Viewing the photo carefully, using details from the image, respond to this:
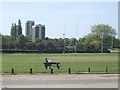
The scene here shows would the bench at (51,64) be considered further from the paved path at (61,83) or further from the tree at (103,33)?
the tree at (103,33)

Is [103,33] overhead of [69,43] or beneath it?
overhead

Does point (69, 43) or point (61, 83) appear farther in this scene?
point (69, 43)

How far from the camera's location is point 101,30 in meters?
181

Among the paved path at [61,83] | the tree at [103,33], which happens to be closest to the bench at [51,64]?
the paved path at [61,83]

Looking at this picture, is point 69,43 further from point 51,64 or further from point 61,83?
point 61,83

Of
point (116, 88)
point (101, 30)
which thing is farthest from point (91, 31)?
point (116, 88)

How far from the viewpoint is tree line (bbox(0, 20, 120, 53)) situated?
488 feet

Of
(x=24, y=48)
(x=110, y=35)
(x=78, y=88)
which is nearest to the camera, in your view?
(x=78, y=88)

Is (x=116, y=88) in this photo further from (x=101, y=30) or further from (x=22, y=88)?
(x=101, y=30)

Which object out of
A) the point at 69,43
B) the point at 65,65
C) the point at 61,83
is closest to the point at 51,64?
the point at 65,65

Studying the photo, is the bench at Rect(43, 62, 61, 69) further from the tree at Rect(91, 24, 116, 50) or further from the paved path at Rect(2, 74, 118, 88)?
the tree at Rect(91, 24, 116, 50)

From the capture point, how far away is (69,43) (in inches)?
7662

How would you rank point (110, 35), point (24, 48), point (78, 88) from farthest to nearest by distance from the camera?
point (110, 35)
point (24, 48)
point (78, 88)

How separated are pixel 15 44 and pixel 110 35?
52.5 metres
